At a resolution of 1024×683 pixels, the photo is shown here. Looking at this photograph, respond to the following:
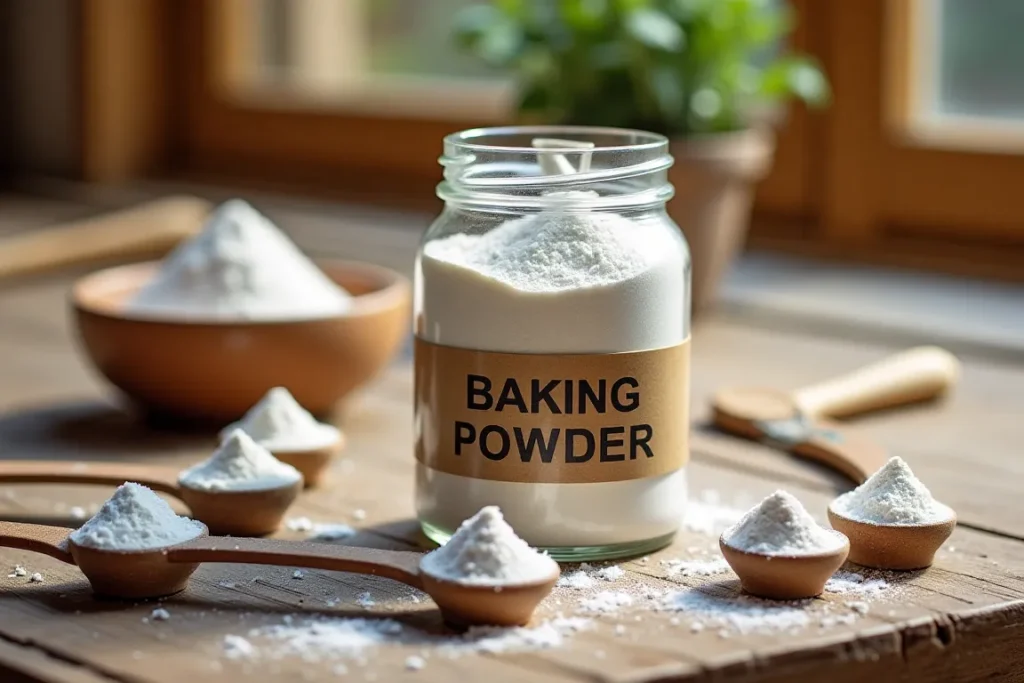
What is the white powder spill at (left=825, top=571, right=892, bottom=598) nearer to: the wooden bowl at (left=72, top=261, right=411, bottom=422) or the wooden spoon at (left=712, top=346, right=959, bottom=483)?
the wooden spoon at (left=712, top=346, right=959, bottom=483)

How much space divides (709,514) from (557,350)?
179mm

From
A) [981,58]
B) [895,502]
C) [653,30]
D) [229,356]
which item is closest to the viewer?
[895,502]

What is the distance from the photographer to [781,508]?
2.33 feet

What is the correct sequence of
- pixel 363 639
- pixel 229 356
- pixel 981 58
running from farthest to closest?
pixel 981 58 → pixel 229 356 → pixel 363 639

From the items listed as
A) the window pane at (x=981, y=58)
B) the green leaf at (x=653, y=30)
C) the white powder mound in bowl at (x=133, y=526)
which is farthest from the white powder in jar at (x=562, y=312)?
the window pane at (x=981, y=58)

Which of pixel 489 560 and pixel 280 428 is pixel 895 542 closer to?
pixel 489 560

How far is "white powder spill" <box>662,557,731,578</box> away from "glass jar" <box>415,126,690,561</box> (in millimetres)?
22

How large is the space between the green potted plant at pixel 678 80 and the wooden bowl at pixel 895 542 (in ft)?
1.97

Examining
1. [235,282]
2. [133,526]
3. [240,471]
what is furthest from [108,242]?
[133,526]

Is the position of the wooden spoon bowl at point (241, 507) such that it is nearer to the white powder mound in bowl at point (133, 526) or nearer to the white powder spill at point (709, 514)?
the white powder mound in bowl at point (133, 526)

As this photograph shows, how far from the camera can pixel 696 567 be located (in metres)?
0.76

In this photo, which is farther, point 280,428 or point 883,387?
point 883,387

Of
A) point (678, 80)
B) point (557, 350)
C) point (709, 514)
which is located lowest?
point (709, 514)

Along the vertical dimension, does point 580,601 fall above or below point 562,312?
below
